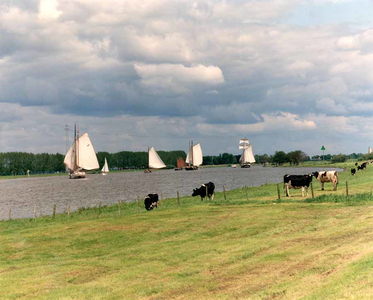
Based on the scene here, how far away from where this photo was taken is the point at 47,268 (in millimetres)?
17656

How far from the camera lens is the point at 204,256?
17375 mm

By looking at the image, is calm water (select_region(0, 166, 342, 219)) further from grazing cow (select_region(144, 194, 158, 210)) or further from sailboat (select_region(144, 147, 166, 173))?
sailboat (select_region(144, 147, 166, 173))

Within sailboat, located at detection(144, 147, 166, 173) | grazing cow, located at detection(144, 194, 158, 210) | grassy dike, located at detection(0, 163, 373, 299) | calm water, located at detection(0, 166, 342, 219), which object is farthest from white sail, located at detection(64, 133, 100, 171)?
grassy dike, located at detection(0, 163, 373, 299)

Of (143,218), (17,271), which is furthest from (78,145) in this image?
(17,271)

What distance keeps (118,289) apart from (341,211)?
16324mm

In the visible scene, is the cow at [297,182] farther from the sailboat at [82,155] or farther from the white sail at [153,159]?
the white sail at [153,159]

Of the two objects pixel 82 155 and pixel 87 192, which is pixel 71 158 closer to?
pixel 82 155

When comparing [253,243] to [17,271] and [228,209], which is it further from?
[228,209]

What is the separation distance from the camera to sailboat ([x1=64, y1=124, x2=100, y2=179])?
451 feet

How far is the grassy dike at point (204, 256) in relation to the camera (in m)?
12.6

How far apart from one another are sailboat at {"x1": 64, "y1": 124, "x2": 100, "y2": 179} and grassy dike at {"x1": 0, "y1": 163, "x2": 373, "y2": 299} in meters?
112

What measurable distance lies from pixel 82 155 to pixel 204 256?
127 m

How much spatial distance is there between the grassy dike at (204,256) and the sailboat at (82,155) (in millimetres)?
111654

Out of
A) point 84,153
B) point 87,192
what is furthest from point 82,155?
point 87,192
